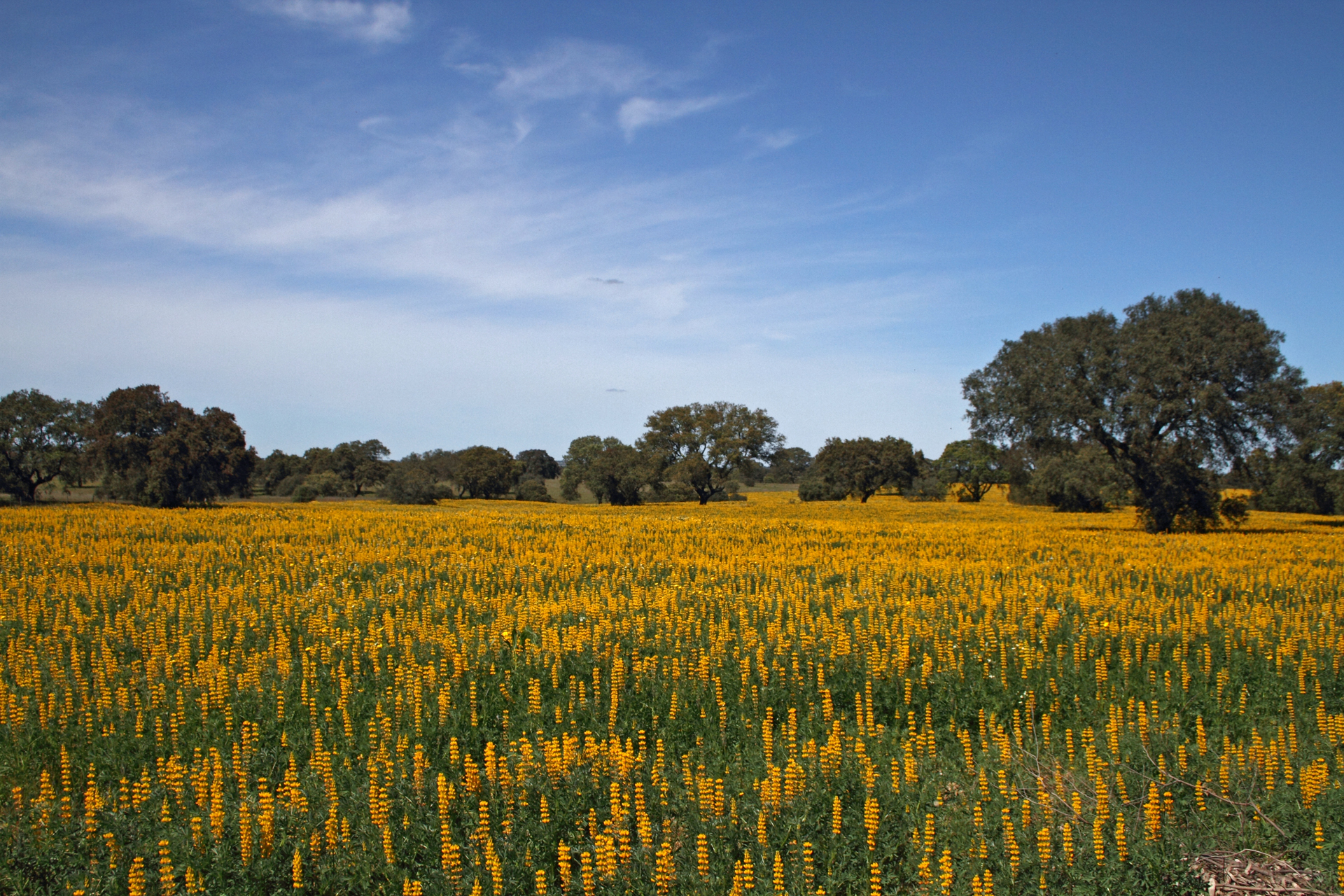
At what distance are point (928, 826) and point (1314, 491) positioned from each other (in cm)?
6256

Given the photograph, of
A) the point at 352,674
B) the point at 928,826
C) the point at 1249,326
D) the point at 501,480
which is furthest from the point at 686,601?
the point at 501,480

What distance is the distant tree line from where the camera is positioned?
2923 centimetres

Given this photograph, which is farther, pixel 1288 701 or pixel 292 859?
pixel 1288 701

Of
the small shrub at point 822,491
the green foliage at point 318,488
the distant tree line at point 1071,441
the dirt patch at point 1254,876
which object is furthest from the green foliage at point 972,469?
the dirt patch at point 1254,876

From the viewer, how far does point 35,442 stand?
1807 inches

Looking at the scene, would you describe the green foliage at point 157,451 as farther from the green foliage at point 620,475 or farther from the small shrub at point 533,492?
the small shrub at point 533,492

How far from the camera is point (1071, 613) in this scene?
12.4m

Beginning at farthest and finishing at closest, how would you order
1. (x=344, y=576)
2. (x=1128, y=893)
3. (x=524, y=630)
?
(x=344, y=576) < (x=524, y=630) < (x=1128, y=893)

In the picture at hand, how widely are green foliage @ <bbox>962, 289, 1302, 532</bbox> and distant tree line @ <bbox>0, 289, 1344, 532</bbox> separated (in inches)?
2.7

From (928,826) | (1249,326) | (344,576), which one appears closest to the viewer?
(928,826)

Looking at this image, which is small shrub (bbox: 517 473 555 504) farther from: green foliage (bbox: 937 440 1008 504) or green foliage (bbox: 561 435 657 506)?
green foliage (bbox: 937 440 1008 504)

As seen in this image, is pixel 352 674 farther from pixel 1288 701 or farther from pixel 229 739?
pixel 1288 701

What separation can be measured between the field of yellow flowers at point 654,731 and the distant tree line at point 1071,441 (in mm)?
16494

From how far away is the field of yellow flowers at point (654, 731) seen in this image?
4996 mm
